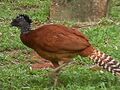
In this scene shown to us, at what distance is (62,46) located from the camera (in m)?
6.70

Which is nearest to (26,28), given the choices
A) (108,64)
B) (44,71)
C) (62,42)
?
(62,42)

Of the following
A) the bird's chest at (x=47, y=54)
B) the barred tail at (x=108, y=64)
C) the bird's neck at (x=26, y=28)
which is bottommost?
the barred tail at (x=108, y=64)

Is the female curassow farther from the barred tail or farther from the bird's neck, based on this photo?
the bird's neck

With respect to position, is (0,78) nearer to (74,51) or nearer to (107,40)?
(74,51)

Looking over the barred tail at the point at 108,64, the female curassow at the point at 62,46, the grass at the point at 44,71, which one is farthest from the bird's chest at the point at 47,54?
the barred tail at the point at 108,64

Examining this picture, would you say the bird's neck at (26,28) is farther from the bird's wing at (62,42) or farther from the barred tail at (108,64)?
the barred tail at (108,64)

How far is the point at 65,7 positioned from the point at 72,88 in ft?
20.2

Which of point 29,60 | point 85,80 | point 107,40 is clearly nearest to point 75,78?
point 85,80

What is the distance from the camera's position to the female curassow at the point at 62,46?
6715 mm

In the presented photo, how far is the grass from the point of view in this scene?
6977 mm

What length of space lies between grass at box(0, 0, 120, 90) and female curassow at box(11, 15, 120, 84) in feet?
1.06

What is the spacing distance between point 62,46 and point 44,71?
53.0 inches

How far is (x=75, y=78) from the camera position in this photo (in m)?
7.32

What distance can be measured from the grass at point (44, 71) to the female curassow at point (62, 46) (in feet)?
1.06
